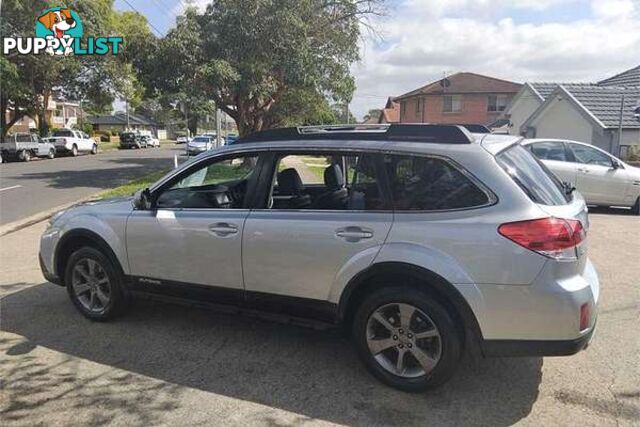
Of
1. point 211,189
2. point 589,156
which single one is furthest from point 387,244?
point 589,156

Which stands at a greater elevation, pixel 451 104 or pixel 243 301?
pixel 451 104

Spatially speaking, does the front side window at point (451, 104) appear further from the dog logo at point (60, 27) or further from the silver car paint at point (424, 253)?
the silver car paint at point (424, 253)

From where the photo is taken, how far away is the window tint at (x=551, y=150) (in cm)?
1109

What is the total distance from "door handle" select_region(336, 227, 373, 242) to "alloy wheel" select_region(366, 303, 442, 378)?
48cm

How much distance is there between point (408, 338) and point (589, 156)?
9.39 m

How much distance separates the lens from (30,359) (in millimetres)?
3984

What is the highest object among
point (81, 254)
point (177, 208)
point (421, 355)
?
point (177, 208)

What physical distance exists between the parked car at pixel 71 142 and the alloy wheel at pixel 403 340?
34.9 meters

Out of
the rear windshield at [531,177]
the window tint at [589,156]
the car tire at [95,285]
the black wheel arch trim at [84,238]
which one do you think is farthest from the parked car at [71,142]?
the rear windshield at [531,177]

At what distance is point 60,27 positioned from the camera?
93.4ft

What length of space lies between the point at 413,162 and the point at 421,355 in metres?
1.25

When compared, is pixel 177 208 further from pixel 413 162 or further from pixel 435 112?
pixel 435 112

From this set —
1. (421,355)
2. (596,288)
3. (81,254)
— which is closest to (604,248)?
(596,288)

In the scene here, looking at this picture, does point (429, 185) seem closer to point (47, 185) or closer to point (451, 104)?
point (47, 185)
